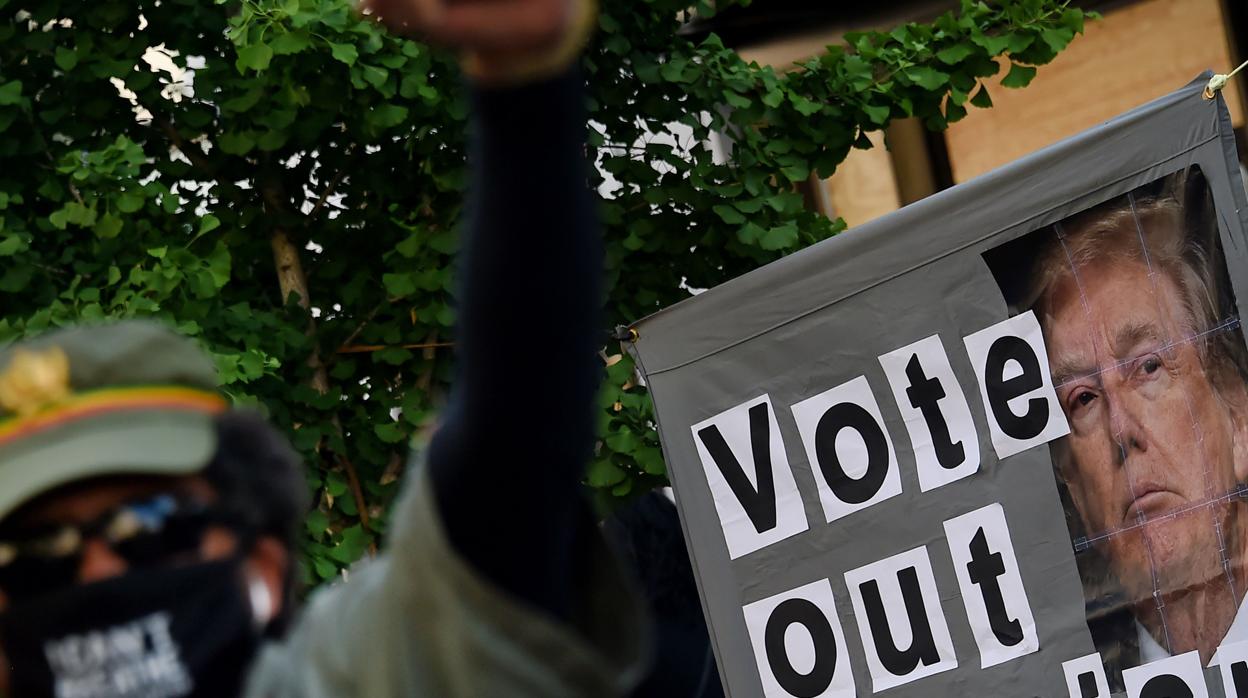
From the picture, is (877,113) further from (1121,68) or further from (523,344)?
(523,344)

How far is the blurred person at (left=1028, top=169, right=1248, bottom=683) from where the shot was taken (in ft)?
12.3

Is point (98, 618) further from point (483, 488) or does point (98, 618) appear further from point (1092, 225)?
point (1092, 225)

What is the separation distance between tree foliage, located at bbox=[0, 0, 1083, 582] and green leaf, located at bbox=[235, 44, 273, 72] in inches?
6.1

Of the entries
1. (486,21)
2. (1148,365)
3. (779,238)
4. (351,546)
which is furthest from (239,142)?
(486,21)

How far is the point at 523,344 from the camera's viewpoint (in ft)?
2.99

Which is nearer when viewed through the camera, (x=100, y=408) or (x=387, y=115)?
(x=100, y=408)

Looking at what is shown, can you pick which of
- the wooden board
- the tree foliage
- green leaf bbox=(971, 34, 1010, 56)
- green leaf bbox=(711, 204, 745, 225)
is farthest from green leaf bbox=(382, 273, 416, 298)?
the wooden board

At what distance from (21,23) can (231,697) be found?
13.2 feet

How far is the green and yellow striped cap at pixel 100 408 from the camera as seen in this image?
1.22 meters

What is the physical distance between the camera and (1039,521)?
3.94m

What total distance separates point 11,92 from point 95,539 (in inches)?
143

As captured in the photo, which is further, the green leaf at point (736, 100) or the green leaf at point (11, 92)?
the green leaf at point (736, 100)

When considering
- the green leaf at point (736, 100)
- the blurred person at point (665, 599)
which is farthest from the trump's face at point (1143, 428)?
the blurred person at point (665, 599)

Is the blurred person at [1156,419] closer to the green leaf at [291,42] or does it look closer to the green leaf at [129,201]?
the green leaf at [291,42]
